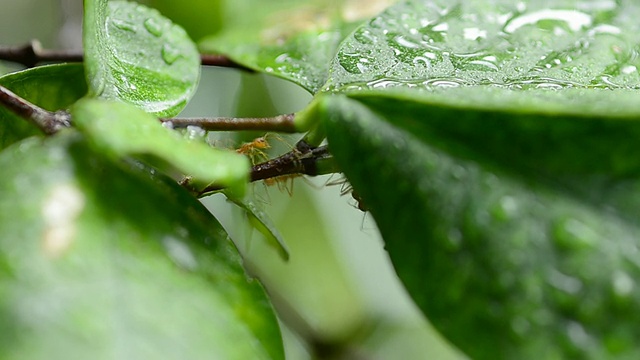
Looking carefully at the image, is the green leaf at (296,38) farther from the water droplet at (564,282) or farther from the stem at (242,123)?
the water droplet at (564,282)

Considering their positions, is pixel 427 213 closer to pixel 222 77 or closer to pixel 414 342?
pixel 222 77

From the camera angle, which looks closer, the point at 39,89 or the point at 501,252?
the point at 501,252

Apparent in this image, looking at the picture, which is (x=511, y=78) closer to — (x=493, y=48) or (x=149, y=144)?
(x=493, y=48)

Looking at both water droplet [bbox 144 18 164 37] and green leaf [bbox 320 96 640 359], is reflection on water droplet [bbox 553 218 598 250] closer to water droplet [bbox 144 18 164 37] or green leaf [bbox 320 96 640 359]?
green leaf [bbox 320 96 640 359]

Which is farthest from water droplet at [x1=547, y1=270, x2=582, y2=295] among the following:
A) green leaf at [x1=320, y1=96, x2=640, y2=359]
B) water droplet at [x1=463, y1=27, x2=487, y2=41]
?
water droplet at [x1=463, y1=27, x2=487, y2=41]

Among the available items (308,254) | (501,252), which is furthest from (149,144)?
(308,254)

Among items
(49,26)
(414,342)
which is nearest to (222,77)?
(49,26)

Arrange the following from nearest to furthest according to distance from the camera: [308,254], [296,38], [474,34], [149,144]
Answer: [149,144], [474,34], [296,38], [308,254]
